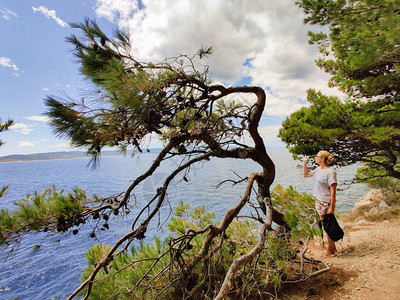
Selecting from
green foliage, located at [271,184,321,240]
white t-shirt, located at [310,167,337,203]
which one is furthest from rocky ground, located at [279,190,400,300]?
green foliage, located at [271,184,321,240]

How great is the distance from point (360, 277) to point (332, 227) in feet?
2.18

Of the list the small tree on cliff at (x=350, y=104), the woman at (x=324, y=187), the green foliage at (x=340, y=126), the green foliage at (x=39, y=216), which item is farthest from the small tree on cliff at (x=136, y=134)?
the green foliage at (x=340, y=126)

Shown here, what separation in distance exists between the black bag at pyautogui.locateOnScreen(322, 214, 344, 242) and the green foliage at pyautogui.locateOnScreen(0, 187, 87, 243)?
320 cm

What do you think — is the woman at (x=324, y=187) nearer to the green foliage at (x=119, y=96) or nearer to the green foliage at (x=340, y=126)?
the green foliage at (x=119, y=96)

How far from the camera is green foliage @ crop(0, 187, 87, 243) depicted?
1.58 metres

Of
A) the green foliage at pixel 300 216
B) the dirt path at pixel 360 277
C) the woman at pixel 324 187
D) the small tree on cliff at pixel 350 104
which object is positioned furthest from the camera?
the small tree on cliff at pixel 350 104

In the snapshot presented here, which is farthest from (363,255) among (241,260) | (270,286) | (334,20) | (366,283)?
(334,20)

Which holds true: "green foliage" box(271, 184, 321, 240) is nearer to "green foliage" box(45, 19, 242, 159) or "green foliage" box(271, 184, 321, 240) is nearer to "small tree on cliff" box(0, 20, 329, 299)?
"small tree on cliff" box(0, 20, 329, 299)

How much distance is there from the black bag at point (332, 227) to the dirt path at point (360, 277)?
1.69 ft

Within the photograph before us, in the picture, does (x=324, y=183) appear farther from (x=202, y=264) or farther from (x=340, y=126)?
(x=340, y=126)

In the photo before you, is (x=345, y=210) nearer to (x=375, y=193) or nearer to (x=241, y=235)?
(x=375, y=193)

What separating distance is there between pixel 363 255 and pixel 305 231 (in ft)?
A: 8.00

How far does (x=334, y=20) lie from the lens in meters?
3.27

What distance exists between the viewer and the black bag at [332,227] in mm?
2951
